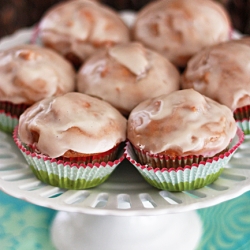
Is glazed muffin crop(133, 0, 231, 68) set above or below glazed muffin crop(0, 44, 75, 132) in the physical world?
above

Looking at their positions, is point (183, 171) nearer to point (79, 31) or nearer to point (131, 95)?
point (131, 95)

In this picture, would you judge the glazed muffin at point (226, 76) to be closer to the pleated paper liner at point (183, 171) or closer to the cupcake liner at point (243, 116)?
the cupcake liner at point (243, 116)

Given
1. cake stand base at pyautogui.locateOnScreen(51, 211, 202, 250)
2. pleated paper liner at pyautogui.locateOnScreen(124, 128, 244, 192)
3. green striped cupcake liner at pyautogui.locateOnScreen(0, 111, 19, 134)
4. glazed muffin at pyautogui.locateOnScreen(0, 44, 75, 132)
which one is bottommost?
cake stand base at pyautogui.locateOnScreen(51, 211, 202, 250)

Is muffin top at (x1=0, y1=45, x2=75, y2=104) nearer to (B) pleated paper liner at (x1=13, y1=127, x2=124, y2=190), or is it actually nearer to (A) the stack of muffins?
(A) the stack of muffins

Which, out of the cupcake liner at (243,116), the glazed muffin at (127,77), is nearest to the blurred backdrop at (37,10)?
the glazed muffin at (127,77)

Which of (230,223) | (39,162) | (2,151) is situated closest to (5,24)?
(2,151)

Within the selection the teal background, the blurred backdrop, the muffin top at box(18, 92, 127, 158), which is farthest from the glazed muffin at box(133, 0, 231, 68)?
the blurred backdrop
